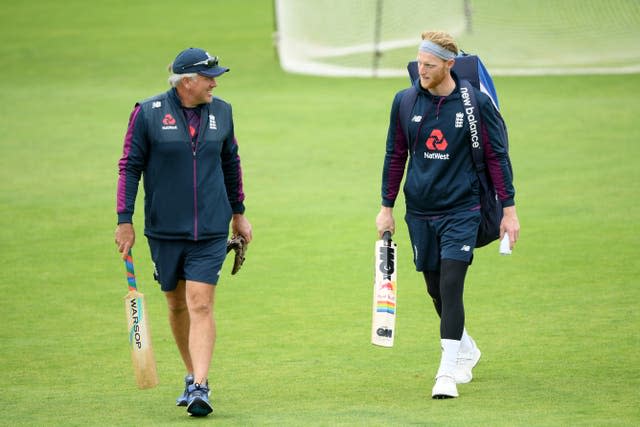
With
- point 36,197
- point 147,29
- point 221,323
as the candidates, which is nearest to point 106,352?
point 221,323

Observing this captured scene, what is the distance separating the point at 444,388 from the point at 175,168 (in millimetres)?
1970

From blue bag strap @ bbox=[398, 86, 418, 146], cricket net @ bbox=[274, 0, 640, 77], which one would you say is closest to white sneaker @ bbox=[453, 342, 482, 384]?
blue bag strap @ bbox=[398, 86, 418, 146]

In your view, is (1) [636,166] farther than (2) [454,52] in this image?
Yes

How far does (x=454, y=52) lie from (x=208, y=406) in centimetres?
247

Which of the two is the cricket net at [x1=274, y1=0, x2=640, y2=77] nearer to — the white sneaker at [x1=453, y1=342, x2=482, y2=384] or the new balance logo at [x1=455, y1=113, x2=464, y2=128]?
the white sneaker at [x1=453, y1=342, x2=482, y2=384]

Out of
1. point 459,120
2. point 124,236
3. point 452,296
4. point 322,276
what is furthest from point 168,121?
point 322,276

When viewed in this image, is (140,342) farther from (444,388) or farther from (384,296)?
(444,388)

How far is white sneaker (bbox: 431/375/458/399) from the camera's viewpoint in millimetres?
7148

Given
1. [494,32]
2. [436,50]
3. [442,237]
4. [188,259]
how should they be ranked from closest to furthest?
[188,259], [436,50], [442,237], [494,32]

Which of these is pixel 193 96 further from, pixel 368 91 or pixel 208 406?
pixel 368 91

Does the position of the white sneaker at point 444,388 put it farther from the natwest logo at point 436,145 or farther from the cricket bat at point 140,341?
the cricket bat at point 140,341

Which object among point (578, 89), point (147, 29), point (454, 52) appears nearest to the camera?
point (454, 52)

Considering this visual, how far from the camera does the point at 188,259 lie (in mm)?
7133

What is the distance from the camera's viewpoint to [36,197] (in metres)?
14.7
